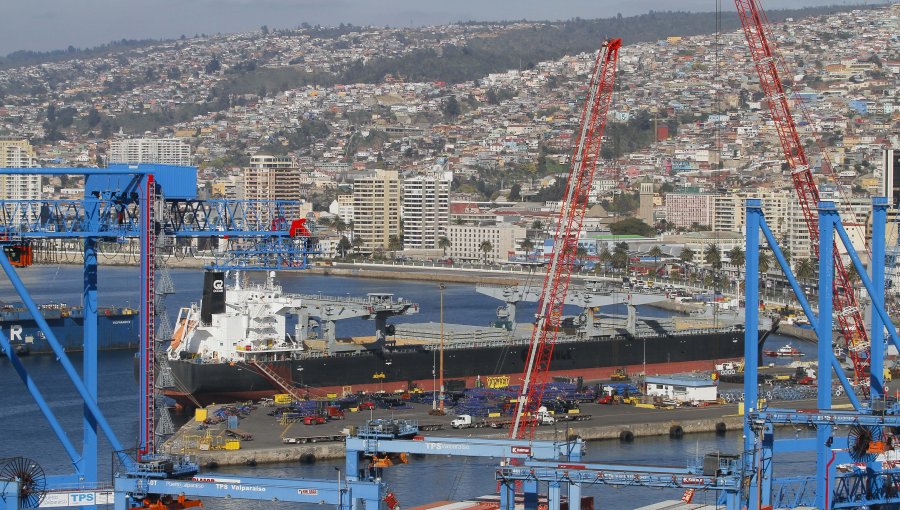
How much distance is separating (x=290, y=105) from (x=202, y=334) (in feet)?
525

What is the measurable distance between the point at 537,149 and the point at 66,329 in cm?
10856

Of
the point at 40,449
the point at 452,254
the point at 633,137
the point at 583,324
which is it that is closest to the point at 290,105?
the point at 633,137

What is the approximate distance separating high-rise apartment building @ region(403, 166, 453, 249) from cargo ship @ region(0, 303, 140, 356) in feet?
152

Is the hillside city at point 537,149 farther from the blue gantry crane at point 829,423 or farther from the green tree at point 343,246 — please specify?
the blue gantry crane at point 829,423

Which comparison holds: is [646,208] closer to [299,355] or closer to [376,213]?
[376,213]

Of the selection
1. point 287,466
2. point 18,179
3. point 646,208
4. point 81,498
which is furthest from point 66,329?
point 646,208

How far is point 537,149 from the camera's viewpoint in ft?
487

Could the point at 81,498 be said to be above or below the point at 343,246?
above

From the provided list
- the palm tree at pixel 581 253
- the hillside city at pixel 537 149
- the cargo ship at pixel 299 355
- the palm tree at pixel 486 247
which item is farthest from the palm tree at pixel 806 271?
the cargo ship at pixel 299 355

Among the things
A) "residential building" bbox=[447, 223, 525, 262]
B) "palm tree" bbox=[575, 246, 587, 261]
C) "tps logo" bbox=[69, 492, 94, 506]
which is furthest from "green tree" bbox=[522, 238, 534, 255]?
"tps logo" bbox=[69, 492, 94, 506]

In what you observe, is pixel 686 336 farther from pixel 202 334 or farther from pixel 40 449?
pixel 40 449

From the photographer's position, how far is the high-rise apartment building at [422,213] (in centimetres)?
9025

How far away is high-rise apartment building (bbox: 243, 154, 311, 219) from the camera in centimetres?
10075

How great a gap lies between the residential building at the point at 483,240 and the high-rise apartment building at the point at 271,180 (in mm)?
11788
